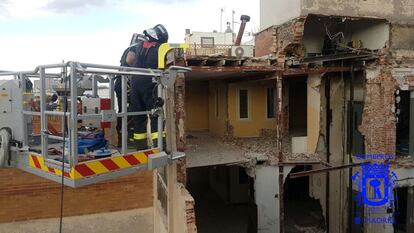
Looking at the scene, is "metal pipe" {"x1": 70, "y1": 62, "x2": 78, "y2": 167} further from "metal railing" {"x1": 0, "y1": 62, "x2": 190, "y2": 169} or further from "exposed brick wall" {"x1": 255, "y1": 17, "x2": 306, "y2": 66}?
"exposed brick wall" {"x1": 255, "y1": 17, "x2": 306, "y2": 66}

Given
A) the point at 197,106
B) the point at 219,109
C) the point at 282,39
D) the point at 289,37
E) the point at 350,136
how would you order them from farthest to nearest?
the point at 197,106 < the point at 219,109 < the point at 282,39 < the point at 350,136 < the point at 289,37

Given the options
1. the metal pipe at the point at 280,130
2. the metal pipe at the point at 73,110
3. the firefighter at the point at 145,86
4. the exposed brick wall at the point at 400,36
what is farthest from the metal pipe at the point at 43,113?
the exposed brick wall at the point at 400,36

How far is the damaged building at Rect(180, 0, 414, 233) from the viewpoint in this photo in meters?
11.3

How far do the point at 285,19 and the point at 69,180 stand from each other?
1050 centimetres

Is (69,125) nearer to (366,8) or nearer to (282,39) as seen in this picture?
(282,39)

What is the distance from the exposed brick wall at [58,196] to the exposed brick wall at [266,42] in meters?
7.08

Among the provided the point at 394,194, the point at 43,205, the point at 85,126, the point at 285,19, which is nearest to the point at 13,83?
the point at 85,126

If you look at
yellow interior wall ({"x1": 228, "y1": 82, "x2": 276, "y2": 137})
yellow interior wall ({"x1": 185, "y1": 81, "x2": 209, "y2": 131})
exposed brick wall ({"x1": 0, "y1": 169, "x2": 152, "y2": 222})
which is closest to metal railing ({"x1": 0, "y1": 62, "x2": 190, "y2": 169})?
exposed brick wall ({"x1": 0, "y1": 169, "x2": 152, "y2": 222})

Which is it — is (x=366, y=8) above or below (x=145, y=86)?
above

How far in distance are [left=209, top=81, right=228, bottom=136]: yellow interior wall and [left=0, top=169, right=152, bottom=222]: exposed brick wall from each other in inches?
293

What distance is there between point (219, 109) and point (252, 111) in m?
1.54

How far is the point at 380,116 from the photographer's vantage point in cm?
1138

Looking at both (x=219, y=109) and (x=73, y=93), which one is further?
(x=219, y=109)

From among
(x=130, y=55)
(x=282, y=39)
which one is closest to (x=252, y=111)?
(x=282, y=39)
